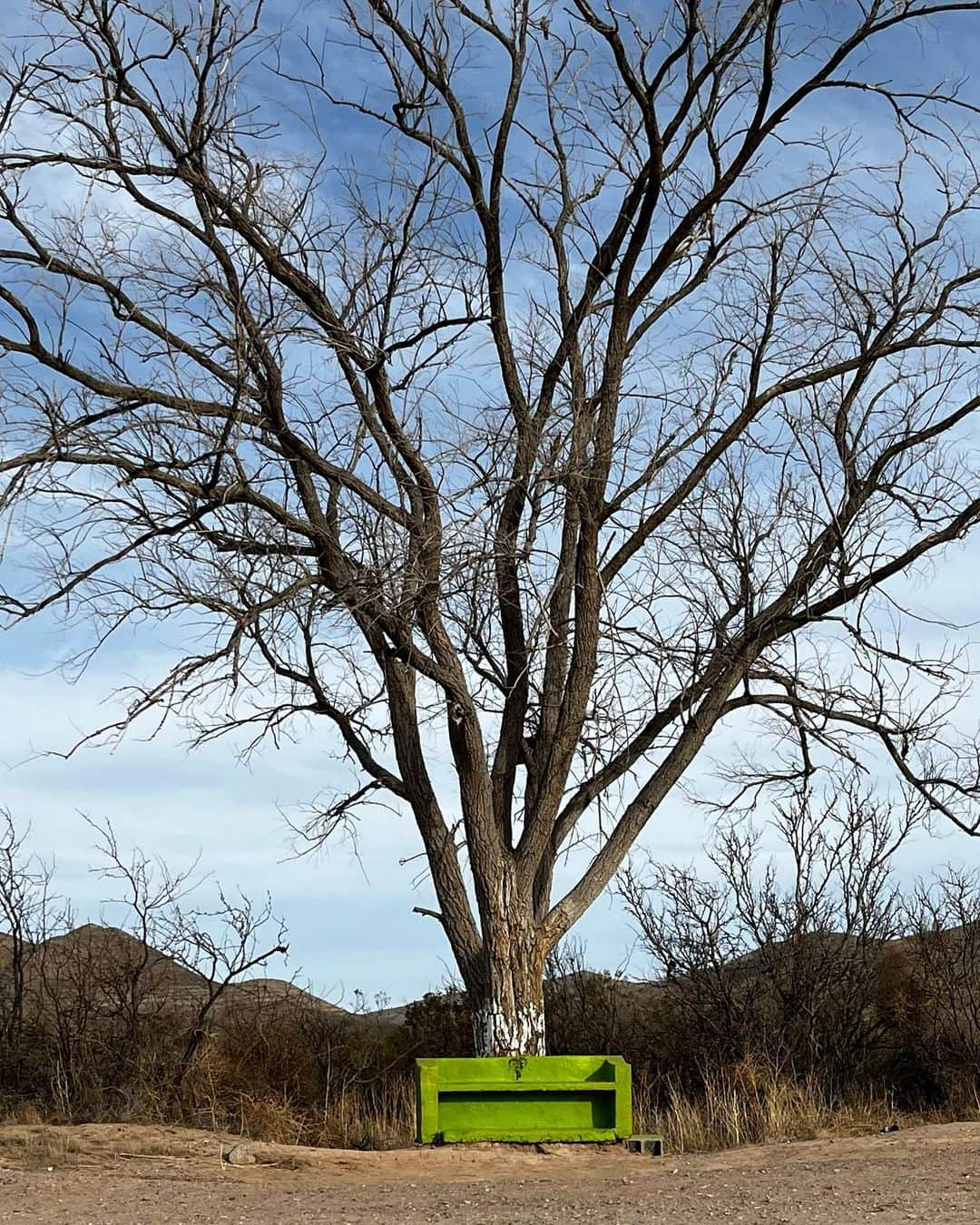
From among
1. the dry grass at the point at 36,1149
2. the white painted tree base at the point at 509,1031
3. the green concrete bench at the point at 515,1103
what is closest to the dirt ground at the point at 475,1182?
the dry grass at the point at 36,1149

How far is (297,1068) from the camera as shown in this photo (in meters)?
16.2

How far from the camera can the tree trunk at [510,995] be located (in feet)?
44.5

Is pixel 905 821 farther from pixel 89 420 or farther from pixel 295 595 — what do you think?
pixel 89 420

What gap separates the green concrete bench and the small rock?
1.42 m

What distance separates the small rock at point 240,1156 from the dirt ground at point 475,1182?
7 centimetres

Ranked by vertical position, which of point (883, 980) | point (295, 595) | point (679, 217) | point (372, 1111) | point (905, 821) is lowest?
point (372, 1111)

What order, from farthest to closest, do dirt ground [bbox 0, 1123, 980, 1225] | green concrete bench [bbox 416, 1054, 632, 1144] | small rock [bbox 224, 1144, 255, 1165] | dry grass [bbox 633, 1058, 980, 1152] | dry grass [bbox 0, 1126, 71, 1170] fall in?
dry grass [bbox 633, 1058, 980, 1152], green concrete bench [bbox 416, 1054, 632, 1144], small rock [bbox 224, 1144, 255, 1165], dry grass [bbox 0, 1126, 71, 1170], dirt ground [bbox 0, 1123, 980, 1225]

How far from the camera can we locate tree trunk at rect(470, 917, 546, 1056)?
44.5ft

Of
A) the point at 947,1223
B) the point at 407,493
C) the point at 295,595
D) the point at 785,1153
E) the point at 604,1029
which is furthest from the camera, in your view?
the point at 604,1029

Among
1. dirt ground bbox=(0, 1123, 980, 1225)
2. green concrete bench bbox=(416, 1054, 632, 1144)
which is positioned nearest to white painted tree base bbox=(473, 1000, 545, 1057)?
green concrete bench bbox=(416, 1054, 632, 1144)

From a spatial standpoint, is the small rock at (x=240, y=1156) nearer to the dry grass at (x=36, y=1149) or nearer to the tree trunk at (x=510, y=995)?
the dry grass at (x=36, y=1149)

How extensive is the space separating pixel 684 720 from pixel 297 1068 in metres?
5.96

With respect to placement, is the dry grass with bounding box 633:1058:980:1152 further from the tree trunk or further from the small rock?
the small rock

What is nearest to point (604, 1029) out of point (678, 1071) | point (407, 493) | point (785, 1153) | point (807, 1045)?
point (678, 1071)
